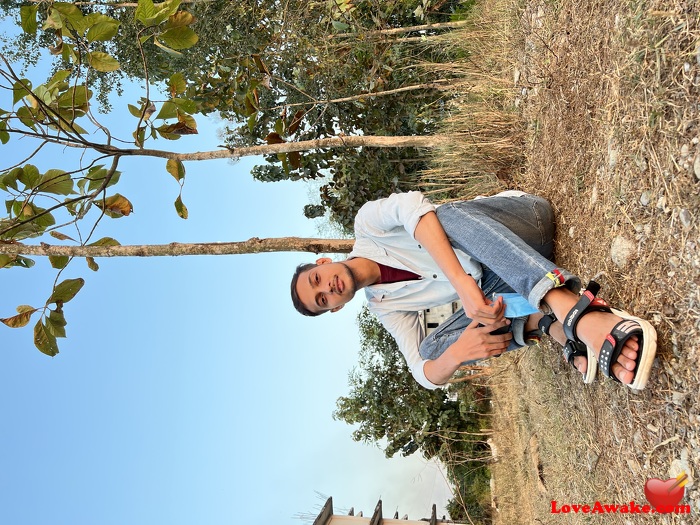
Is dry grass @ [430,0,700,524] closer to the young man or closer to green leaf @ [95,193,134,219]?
the young man

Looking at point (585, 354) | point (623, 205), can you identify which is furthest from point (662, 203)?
point (585, 354)

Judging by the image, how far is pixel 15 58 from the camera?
31.5 ft

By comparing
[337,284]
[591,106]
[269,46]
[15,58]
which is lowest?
[337,284]

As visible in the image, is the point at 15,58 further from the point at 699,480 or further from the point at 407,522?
the point at 407,522

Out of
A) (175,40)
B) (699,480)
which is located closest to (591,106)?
(699,480)

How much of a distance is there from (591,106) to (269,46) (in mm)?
4572

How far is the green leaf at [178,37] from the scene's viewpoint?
2914mm

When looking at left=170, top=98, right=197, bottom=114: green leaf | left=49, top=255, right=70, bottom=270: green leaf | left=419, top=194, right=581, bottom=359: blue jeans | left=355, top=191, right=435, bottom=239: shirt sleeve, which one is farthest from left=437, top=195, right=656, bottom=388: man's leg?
left=49, top=255, right=70, bottom=270: green leaf

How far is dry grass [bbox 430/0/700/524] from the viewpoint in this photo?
1884 millimetres

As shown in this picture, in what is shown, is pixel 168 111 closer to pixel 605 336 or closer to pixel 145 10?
pixel 145 10

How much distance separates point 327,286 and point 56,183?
1873 mm

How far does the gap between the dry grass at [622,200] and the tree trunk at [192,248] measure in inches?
62.8

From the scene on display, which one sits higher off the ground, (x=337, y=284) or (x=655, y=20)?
(x=655, y=20)

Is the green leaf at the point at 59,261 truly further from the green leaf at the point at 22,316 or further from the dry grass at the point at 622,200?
the dry grass at the point at 622,200
